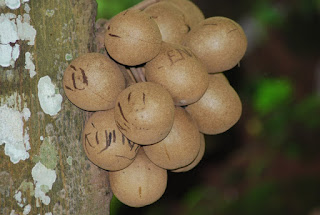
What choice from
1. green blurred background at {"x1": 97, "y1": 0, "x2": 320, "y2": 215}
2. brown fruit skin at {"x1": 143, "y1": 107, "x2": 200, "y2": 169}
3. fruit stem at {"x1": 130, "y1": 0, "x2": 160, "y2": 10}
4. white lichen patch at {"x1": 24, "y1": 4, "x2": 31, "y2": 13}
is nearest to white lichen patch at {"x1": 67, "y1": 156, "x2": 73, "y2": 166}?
brown fruit skin at {"x1": 143, "y1": 107, "x2": 200, "y2": 169}

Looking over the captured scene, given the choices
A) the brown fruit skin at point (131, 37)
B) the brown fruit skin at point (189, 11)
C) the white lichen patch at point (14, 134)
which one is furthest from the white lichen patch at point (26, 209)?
the brown fruit skin at point (189, 11)

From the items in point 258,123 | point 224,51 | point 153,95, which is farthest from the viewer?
point 258,123

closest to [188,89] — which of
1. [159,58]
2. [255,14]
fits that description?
[159,58]

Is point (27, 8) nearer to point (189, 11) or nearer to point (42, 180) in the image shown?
point (42, 180)

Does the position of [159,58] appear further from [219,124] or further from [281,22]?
[281,22]

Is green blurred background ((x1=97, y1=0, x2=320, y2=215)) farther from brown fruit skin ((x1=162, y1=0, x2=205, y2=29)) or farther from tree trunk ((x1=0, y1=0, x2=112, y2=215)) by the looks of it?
tree trunk ((x1=0, y1=0, x2=112, y2=215))

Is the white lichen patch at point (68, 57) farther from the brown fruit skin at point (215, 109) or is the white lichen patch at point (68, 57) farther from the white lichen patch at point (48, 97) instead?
the brown fruit skin at point (215, 109)
